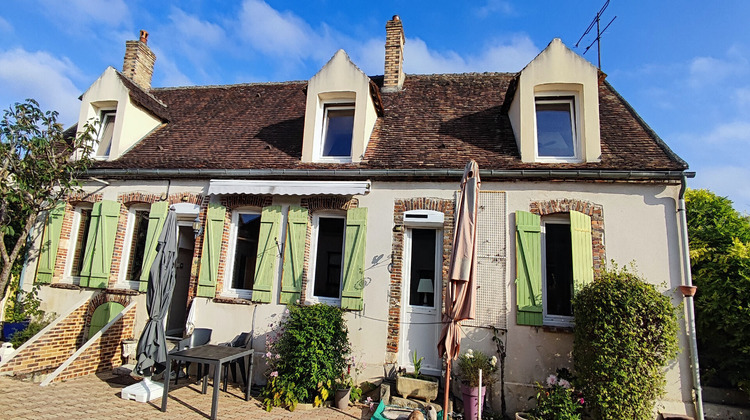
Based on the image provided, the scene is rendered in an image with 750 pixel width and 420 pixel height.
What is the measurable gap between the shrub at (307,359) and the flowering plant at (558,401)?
339 centimetres

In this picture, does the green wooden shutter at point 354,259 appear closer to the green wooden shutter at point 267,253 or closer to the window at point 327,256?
the window at point 327,256

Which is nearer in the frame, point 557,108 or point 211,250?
point 211,250

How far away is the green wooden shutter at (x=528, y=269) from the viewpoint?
739 cm

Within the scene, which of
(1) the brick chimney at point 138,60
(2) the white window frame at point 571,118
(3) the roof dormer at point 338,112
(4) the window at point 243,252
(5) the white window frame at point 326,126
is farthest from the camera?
(1) the brick chimney at point 138,60

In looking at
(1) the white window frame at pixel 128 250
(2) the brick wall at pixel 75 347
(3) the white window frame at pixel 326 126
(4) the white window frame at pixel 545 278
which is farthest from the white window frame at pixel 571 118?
(2) the brick wall at pixel 75 347

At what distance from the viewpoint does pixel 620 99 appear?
9.95m

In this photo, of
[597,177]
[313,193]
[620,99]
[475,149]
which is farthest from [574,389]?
[620,99]

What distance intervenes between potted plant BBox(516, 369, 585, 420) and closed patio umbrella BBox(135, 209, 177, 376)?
6.34 meters

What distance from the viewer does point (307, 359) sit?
6996 millimetres

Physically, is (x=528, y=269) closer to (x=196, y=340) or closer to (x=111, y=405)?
(x=196, y=340)

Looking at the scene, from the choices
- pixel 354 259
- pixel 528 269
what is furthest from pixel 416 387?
pixel 528 269

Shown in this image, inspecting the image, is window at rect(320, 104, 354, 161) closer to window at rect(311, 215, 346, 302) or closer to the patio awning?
the patio awning

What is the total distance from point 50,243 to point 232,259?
15.5 feet

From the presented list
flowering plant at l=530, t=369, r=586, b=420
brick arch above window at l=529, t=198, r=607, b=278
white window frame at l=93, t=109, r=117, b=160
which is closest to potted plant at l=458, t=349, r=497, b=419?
flowering plant at l=530, t=369, r=586, b=420
